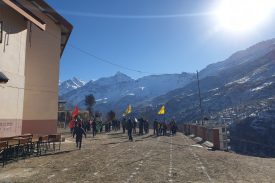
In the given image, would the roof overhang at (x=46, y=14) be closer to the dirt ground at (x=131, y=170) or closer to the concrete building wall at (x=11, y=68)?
the concrete building wall at (x=11, y=68)

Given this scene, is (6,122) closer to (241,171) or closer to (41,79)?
(41,79)

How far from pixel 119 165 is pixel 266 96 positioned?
19216 cm

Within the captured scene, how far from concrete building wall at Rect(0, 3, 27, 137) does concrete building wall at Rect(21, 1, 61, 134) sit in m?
4.35

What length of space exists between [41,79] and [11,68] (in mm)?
7019

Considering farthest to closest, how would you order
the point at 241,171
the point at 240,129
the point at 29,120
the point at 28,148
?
1. the point at 240,129
2. the point at 29,120
3. the point at 28,148
4. the point at 241,171

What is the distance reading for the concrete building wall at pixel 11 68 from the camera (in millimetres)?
17556

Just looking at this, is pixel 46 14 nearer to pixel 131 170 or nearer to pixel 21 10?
pixel 21 10

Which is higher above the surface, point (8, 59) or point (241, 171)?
point (8, 59)

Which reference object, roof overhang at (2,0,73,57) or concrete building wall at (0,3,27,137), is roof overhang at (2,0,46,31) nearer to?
roof overhang at (2,0,73,57)

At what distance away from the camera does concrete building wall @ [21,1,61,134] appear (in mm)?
24156

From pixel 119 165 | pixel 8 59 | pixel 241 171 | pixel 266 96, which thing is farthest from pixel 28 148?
pixel 266 96

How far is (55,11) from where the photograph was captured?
84.4 feet

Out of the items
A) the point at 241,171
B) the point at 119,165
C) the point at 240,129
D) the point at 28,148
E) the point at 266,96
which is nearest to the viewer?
the point at 241,171

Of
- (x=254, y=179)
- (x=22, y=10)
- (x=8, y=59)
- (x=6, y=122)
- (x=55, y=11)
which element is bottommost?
(x=254, y=179)
